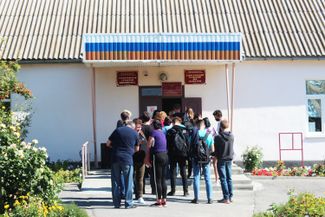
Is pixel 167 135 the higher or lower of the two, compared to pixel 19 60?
lower

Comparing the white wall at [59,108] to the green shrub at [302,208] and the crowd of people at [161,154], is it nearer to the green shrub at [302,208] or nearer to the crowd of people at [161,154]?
the crowd of people at [161,154]

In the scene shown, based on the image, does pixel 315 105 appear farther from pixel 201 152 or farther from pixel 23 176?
pixel 23 176

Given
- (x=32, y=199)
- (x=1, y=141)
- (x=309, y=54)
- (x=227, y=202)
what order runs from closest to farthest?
(x=32, y=199)
(x=1, y=141)
(x=227, y=202)
(x=309, y=54)

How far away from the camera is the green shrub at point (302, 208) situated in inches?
303

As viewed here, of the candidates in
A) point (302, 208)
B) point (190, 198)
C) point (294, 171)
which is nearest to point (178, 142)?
point (190, 198)

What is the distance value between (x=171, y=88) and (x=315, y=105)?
4820 mm

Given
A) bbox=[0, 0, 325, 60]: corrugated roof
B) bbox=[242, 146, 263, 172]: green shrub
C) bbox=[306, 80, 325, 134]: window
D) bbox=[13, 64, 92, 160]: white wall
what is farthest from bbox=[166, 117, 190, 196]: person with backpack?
bbox=[306, 80, 325, 134]: window

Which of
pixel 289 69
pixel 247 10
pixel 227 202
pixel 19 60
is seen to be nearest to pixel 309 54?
pixel 289 69

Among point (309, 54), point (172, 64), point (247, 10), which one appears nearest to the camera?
point (172, 64)

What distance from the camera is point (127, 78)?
17.1 meters

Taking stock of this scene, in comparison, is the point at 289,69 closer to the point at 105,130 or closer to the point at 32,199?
the point at 105,130

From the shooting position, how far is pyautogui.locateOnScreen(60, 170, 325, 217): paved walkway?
32.5 ft

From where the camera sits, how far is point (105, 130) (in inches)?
677

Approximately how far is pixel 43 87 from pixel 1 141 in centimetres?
797
